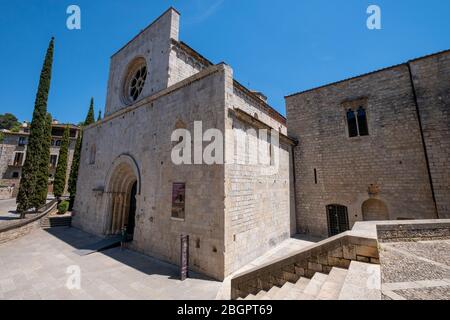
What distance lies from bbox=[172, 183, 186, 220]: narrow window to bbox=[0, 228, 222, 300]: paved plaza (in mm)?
1891

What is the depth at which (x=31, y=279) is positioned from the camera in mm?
6062

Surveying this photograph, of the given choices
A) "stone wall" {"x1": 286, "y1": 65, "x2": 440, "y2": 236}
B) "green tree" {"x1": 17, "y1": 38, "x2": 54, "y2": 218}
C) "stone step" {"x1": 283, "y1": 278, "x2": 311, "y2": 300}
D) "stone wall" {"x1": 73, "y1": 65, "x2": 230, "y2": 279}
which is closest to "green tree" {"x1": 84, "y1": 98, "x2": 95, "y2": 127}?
"green tree" {"x1": 17, "y1": 38, "x2": 54, "y2": 218}

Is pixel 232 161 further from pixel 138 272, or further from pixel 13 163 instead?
pixel 13 163

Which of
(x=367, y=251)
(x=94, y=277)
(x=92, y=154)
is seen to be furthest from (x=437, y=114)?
(x=92, y=154)

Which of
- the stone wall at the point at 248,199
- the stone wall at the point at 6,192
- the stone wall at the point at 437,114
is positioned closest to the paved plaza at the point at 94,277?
the stone wall at the point at 248,199

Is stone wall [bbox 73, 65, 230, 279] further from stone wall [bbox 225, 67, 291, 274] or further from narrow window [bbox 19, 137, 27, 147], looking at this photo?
narrow window [bbox 19, 137, 27, 147]

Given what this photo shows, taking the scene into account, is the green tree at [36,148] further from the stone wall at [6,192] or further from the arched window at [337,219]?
the arched window at [337,219]

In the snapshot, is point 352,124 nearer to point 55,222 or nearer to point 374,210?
point 374,210

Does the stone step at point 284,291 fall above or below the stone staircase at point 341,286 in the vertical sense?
below

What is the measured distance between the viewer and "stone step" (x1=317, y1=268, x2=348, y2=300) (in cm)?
303

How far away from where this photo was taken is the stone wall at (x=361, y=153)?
30.6ft

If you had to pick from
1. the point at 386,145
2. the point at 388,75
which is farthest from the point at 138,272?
the point at 388,75

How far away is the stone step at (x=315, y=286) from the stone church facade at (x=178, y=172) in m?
3.04

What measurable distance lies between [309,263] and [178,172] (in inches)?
220
